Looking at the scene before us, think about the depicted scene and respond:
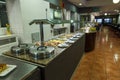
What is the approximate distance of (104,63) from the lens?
3566 mm

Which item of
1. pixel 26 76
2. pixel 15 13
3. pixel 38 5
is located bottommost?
pixel 26 76

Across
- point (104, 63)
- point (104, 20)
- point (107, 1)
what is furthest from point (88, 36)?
point (104, 20)

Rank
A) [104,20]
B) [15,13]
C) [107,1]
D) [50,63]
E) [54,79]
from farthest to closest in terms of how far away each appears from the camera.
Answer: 1. [104,20]
2. [107,1]
3. [15,13]
4. [54,79]
5. [50,63]

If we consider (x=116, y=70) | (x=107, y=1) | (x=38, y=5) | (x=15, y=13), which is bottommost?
(x=116, y=70)

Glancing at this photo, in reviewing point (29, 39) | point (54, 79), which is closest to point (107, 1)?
point (29, 39)

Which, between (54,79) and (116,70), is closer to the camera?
(54,79)

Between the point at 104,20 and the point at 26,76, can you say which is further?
the point at 104,20

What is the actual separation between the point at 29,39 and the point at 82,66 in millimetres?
1876

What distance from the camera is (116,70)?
305 cm

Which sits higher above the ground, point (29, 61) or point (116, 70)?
point (29, 61)

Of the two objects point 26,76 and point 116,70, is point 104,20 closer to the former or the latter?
point 116,70

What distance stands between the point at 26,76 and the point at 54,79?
2.15ft

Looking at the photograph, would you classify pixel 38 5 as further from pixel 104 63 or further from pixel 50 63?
pixel 104 63

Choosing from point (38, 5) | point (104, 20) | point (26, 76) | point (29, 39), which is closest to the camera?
point (26, 76)
